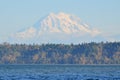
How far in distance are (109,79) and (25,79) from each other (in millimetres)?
10382

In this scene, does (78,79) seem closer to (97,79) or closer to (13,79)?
(97,79)

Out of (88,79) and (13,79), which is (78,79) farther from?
(13,79)

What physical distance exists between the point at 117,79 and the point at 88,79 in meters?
3.59

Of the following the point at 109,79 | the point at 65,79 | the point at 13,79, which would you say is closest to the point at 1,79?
the point at 13,79

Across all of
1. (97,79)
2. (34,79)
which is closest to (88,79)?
(97,79)

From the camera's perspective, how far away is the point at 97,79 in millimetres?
87062

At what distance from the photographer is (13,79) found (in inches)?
3418

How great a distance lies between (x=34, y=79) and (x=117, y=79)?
10244mm

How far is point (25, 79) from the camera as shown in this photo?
86.4 metres

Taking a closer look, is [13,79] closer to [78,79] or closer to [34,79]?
[34,79]

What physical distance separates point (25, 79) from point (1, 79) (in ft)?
9.74

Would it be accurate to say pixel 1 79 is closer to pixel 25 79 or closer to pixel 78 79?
pixel 25 79

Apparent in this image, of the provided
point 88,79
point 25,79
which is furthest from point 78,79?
point 25,79

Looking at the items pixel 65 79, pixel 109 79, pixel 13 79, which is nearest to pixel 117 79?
pixel 109 79
